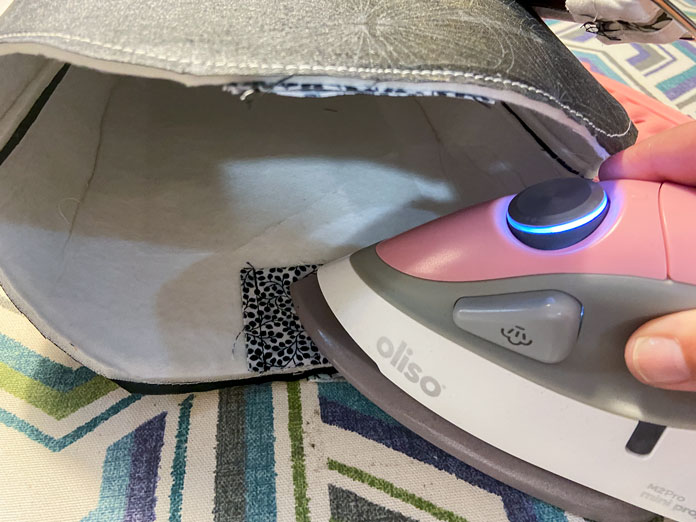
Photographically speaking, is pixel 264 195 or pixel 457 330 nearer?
pixel 457 330

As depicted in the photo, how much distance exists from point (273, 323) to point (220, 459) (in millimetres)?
141

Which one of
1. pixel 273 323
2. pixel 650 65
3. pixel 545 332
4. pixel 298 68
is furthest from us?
pixel 650 65

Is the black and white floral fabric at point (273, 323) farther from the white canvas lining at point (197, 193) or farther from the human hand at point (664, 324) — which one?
the human hand at point (664, 324)

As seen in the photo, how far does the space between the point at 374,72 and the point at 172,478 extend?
39 centimetres

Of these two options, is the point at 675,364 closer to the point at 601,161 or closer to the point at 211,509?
the point at 601,161

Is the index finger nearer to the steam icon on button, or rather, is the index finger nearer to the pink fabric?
the pink fabric

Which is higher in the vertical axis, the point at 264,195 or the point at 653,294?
the point at 653,294

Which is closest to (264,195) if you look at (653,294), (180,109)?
(180,109)

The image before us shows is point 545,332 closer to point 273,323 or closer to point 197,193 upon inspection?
point 273,323

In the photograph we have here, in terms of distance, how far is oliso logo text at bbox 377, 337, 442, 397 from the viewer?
465mm

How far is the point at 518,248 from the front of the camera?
0.41 m

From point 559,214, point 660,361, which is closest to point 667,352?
point 660,361

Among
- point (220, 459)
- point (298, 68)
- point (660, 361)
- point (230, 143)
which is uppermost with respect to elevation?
point (298, 68)

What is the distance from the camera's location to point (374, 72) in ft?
1.02
